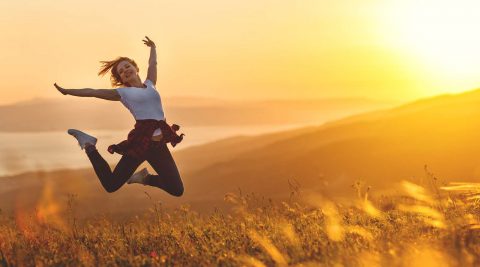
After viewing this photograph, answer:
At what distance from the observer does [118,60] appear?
934 centimetres

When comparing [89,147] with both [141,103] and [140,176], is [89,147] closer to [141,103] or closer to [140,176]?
[140,176]

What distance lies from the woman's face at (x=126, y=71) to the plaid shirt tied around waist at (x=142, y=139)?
0.68 meters

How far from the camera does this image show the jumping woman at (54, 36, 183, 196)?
868cm

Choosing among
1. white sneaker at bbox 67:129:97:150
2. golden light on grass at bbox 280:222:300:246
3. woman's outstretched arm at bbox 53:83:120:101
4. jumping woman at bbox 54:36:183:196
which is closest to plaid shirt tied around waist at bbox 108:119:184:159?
jumping woman at bbox 54:36:183:196

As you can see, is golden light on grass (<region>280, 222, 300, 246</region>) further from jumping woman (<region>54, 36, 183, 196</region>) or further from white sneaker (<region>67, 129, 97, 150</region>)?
white sneaker (<region>67, 129, 97, 150</region>)

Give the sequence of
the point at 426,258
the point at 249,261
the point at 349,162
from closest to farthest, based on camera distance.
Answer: the point at 426,258, the point at 249,261, the point at 349,162

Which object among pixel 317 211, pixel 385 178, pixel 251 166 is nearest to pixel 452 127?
pixel 385 178

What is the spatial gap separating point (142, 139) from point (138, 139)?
5cm

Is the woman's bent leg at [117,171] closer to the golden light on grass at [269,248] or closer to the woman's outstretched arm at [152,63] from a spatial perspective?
the woman's outstretched arm at [152,63]

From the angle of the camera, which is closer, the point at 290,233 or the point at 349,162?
the point at 290,233

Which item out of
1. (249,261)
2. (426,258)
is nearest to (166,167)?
(249,261)

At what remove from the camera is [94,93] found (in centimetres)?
862

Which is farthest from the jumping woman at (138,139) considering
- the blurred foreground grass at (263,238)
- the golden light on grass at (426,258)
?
the golden light on grass at (426,258)

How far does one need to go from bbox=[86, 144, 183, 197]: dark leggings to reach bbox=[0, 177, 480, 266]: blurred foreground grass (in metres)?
0.34
